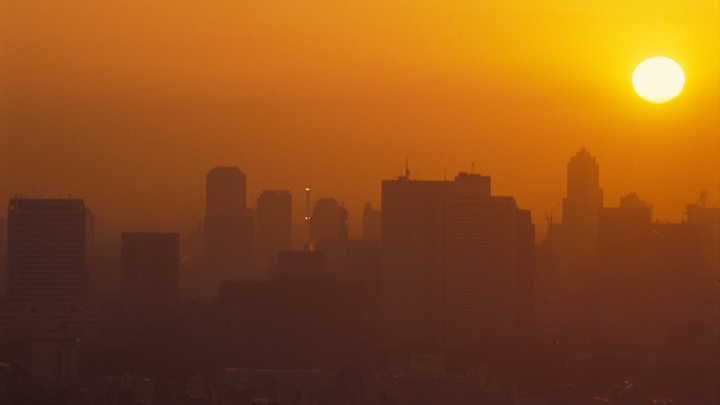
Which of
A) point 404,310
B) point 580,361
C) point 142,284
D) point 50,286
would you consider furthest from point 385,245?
point 580,361

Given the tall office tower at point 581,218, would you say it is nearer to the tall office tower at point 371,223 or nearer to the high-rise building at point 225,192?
the tall office tower at point 371,223

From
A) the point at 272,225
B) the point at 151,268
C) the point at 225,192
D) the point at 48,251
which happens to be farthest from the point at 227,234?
the point at 48,251

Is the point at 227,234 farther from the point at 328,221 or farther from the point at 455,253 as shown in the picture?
the point at 455,253

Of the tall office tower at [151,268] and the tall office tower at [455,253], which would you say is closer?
the tall office tower at [151,268]

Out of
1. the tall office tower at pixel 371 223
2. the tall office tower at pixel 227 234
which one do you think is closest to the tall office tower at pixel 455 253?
the tall office tower at pixel 371 223

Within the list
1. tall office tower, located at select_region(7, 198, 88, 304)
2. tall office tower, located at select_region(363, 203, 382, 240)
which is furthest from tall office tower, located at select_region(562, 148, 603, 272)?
tall office tower, located at select_region(7, 198, 88, 304)

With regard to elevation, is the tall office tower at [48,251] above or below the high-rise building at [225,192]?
below
